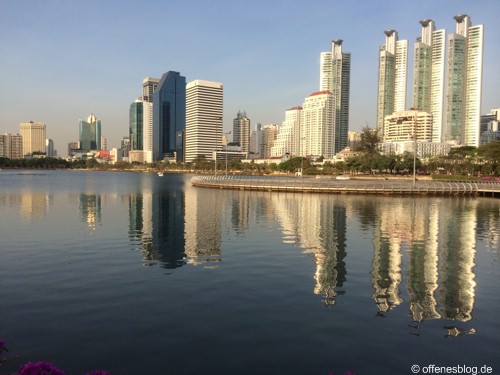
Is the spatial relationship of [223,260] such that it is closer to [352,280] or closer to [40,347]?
[352,280]

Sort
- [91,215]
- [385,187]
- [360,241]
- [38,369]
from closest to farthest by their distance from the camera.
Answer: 1. [38,369]
2. [360,241]
3. [91,215]
4. [385,187]

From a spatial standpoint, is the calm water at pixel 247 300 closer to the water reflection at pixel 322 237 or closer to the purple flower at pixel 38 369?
the water reflection at pixel 322 237

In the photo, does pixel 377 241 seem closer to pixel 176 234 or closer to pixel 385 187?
pixel 176 234

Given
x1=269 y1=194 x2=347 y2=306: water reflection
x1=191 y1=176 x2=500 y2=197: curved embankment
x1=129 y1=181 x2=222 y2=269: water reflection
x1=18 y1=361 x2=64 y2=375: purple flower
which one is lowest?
x1=129 y1=181 x2=222 y2=269: water reflection

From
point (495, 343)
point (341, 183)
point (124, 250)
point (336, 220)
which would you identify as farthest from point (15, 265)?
point (341, 183)

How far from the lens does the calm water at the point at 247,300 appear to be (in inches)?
511

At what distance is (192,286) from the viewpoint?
2020 cm

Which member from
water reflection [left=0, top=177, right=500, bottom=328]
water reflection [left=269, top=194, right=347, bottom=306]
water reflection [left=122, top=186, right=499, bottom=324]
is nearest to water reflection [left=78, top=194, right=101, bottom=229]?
water reflection [left=0, top=177, right=500, bottom=328]

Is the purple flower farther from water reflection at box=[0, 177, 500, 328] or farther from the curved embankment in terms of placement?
the curved embankment

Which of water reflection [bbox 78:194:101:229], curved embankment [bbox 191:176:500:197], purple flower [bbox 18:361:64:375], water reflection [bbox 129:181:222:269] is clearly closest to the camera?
purple flower [bbox 18:361:64:375]

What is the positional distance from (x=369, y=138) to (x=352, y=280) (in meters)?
173

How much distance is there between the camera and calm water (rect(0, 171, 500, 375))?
1298cm

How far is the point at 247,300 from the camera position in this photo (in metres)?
18.2

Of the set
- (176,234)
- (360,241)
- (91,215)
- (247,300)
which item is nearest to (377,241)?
(360,241)
